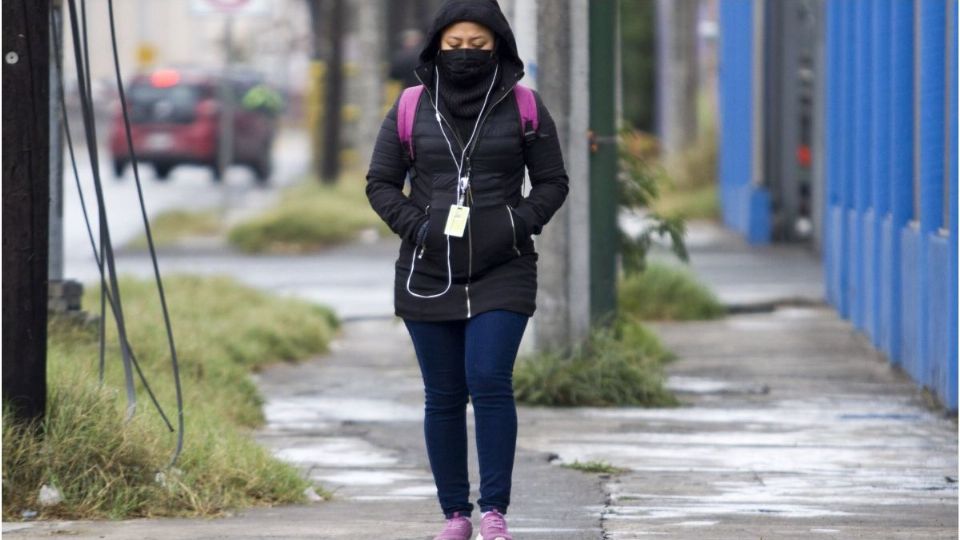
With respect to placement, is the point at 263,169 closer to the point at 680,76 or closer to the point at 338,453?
the point at 680,76

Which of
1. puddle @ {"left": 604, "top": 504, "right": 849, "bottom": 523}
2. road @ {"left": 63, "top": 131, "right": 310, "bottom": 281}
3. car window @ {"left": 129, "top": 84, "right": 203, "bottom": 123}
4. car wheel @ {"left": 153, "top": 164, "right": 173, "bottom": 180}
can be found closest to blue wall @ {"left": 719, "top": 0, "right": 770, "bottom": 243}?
road @ {"left": 63, "top": 131, "right": 310, "bottom": 281}

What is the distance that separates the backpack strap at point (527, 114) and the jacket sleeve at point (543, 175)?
0.02 metres

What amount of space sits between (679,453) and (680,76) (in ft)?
77.7

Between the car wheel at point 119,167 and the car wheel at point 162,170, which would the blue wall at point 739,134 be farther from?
the car wheel at point 162,170

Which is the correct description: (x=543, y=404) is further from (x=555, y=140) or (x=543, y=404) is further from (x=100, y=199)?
(x=555, y=140)

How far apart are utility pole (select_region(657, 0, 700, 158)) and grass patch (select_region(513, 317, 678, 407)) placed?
20.4m

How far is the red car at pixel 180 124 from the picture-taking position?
35.7m

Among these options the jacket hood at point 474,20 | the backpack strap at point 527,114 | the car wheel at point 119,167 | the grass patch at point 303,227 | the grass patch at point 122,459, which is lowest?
the car wheel at point 119,167

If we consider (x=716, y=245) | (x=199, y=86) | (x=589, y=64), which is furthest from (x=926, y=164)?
(x=199, y=86)

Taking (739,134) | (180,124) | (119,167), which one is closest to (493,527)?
(739,134)

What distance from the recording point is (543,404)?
35.1 feet

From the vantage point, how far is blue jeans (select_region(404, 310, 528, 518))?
6.35m

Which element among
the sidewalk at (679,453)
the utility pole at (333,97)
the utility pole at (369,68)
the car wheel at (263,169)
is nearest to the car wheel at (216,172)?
the car wheel at (263,169)

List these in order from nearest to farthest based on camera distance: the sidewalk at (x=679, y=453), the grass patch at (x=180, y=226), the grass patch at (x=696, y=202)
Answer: the sidewalk at (x=679, y=453) → the grass patch at (x=180, y=226) → the grass patch at (x=696, y=202)
